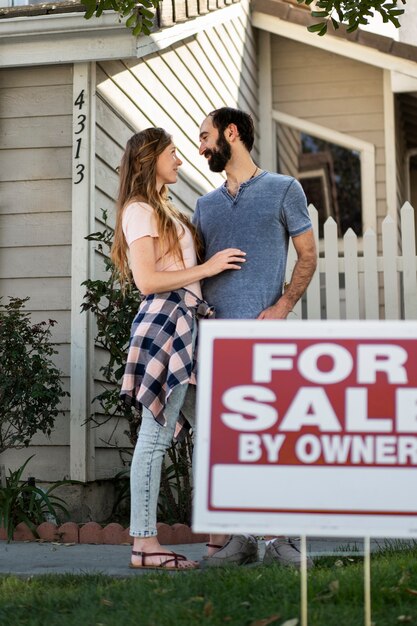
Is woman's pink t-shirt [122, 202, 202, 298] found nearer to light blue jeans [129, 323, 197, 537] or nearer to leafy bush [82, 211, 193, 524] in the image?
light blue jeans [129, 323, 197, 537]

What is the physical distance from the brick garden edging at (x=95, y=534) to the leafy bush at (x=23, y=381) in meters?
0.54

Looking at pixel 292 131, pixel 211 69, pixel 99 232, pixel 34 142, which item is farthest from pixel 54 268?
pixel 292 131

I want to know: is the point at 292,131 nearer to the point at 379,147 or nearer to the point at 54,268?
the point at 379,147

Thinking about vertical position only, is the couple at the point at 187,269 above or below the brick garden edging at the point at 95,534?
above

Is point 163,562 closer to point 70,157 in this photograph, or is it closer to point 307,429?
point 307,429

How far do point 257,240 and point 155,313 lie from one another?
544 mm

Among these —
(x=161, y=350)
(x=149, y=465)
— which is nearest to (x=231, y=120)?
(x=161, y=350)

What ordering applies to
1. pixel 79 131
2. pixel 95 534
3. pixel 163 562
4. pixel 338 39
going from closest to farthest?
pixel 163 562 < pixel 95 534 < pixel 79 131 < pixel 338 39

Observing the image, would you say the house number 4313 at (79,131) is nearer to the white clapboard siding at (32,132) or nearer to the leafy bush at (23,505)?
the white clapboard siding at (32,132)

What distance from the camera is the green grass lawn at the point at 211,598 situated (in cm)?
287

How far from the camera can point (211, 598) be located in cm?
308

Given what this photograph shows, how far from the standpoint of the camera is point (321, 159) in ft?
40.2

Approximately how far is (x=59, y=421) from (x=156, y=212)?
2.37 metres

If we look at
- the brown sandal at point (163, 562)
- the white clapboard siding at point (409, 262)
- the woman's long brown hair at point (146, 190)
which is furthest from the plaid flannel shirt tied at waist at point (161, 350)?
the white clapboard siding at point (409, 262)
